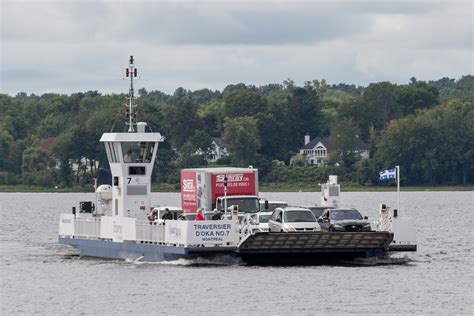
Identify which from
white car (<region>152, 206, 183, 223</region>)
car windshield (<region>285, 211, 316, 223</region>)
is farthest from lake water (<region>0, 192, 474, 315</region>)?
white car (<region>152, 206, 183, 223</region>)

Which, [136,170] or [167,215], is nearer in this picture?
[167,215]

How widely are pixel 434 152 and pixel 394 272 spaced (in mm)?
131055

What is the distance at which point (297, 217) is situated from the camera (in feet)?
197

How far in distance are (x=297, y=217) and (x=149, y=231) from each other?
241 inches

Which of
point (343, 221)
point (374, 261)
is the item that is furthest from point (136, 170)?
point (374, 261)

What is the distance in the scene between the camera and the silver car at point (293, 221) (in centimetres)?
5944

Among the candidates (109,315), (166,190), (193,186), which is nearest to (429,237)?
(193,186)

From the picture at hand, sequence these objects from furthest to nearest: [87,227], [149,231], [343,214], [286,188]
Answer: [286,188]
[87,227]
[343,214]
[149,231]

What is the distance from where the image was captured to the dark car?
60.9 meters

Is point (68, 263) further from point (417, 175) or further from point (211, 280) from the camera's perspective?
point (417, 175)

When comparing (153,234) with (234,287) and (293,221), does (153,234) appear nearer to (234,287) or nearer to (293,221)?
(293,221)

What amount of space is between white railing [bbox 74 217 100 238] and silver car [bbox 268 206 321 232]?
992cm

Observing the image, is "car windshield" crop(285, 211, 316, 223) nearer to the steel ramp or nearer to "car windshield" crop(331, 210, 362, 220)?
the steel ramp

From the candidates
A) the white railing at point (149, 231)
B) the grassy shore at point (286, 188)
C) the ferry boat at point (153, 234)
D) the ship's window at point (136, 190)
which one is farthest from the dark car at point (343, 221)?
the grassy shore at point (286, 188)
